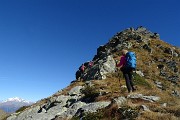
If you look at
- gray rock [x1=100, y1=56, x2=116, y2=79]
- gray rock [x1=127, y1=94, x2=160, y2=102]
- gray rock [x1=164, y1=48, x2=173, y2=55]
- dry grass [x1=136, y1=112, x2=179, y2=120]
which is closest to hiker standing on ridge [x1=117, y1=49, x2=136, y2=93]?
gray rock [x1=127, y1=94, x2=160, y2=102]

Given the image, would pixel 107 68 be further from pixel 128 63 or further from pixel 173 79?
pixel 128 63

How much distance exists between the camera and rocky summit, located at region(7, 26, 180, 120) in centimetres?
1506

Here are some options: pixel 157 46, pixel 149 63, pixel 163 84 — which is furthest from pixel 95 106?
pixel 157 46

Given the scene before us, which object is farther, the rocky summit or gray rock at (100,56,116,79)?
gray rock at (100,56,116,79)

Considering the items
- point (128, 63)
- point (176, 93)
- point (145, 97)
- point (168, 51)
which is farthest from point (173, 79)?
point (145, 97)

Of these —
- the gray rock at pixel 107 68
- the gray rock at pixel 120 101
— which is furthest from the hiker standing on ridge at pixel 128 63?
the gray rock at pixel 107 68

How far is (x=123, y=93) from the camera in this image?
20.1 m

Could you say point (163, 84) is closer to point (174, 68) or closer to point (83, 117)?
point (174, 68)

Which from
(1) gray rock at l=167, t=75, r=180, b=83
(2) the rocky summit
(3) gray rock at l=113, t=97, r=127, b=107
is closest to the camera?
(2) the rocky summit

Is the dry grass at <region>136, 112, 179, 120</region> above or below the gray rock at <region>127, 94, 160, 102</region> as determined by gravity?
below

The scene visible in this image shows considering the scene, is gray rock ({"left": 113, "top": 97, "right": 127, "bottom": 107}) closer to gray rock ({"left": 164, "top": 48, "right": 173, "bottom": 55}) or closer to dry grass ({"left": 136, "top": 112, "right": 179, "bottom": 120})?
dry grass ({"left": 136, "top": 112, "right": 179, "bottom": 120})

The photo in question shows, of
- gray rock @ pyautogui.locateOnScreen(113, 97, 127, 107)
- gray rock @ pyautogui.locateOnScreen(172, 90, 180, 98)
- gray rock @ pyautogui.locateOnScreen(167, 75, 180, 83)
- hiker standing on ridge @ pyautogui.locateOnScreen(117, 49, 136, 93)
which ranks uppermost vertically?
gray rock @ pyautogui.locateOnScreen(167, 75, 180, 83)

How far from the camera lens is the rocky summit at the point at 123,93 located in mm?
15058

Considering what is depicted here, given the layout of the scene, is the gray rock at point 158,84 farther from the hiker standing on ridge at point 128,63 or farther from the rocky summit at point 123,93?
the hiker standing on ridge at point 128,63
